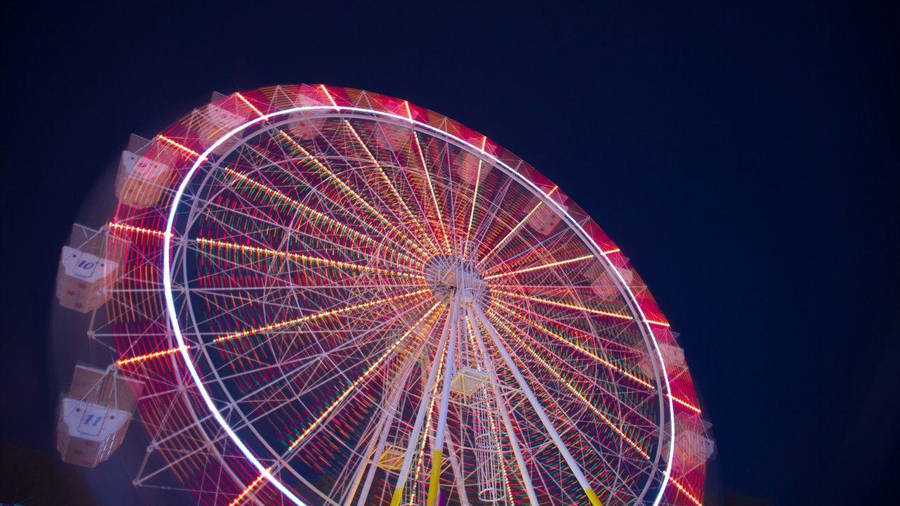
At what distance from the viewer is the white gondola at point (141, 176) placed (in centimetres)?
1212

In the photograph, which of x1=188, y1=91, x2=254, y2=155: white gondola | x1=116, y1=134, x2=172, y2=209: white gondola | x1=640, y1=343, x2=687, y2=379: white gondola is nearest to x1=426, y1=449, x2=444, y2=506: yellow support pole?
x1=116, y1=134, x2=172, y2=209: white gondola

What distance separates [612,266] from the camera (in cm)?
1842

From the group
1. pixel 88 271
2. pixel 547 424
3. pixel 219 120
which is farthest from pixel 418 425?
pixel 219 120

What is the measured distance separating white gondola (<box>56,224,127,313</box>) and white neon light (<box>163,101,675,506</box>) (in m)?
0.90

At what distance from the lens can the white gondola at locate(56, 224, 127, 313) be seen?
427 inches

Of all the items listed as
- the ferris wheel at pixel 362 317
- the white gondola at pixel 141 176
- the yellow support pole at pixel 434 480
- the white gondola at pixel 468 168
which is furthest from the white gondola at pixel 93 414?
the white gondola at pixel 468 168

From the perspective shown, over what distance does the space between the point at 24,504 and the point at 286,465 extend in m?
11.5

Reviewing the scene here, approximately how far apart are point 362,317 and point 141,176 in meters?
5.82

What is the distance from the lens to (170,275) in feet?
37.8

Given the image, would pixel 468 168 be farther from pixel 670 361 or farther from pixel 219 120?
pixel 670 361

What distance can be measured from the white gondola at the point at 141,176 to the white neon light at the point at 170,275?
1.30ft

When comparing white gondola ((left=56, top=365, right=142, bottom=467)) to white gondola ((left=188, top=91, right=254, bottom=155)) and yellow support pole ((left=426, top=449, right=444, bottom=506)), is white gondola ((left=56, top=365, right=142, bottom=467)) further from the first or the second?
white gondola ((left=188, top=91, right=254, bottom=155))

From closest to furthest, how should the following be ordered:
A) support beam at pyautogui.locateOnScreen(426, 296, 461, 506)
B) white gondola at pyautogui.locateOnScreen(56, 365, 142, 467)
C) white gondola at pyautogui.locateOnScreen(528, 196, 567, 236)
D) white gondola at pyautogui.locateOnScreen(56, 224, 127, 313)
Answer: white gondola at pyautogui.locateOnScreen(56, 365, 142, 467), white gondola at pyautogui.locateOnScreen(56, 224, 127, 313), support beam at pyautogui.locateOnScreen(426, 296, 461, 506), white gondola at pyautogui.locateOnScreen(528, 196, 567, 236)

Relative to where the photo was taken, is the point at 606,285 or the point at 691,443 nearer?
the point at 691,443
